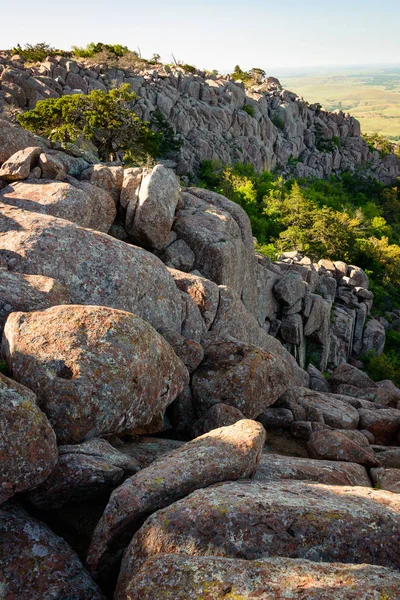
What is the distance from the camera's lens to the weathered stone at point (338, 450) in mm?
16656

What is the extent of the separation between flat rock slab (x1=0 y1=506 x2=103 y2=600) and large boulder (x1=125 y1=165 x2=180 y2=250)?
17908 mm

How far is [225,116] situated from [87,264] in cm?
8414

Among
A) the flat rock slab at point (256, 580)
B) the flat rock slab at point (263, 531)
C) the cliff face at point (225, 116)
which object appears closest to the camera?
the flat rock slab at point (256, 580)

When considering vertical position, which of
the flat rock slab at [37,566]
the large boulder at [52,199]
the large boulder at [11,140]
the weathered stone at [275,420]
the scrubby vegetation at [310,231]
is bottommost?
the scrubby vegetation at [310,231]

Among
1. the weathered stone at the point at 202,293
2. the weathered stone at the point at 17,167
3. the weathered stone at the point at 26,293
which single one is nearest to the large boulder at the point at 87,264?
the weathered stone at the point at 26,293

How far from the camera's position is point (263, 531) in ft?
28.5

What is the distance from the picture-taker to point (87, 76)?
78062 mm

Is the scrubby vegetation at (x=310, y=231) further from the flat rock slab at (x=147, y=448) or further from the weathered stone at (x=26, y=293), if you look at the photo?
the flat rock slab at (x=147, y=448)

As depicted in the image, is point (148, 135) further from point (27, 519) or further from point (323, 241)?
point (27, 519)

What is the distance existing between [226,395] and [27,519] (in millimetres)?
8950

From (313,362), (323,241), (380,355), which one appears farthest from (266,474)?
(323,241)

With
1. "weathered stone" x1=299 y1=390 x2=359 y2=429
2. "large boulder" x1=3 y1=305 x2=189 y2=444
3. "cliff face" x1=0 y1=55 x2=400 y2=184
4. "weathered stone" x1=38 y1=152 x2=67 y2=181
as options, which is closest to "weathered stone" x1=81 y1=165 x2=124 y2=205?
"weathered stone" x1=38 y1=152 x2=67 y2=181

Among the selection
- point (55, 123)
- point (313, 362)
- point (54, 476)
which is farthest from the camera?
point (55, 123)

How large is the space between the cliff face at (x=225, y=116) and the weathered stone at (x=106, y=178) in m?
39.5
